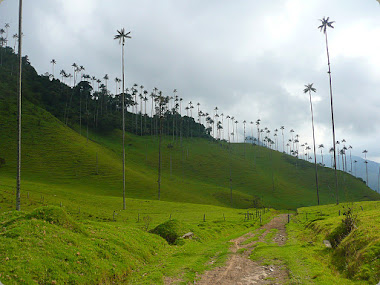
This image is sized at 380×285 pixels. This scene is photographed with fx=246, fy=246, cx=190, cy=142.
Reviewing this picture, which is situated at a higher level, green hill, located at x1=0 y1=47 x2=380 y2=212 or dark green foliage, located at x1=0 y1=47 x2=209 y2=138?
dark green foliage, located at x1=0 y1=47 x2=209 y2=138

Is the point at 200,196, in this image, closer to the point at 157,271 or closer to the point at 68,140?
the point at 68,140

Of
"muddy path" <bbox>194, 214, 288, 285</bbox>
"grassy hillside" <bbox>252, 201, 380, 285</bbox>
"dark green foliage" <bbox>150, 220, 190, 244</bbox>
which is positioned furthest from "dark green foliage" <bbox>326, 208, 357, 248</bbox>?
"dark green foliage" <bbox>150, 220, 190, 244</bbox>

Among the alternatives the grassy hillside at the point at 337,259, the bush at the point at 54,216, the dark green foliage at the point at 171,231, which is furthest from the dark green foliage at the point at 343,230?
the bush at the point at 54,216

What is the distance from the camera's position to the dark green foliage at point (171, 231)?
27.3m

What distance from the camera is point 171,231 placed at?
27.9 meters

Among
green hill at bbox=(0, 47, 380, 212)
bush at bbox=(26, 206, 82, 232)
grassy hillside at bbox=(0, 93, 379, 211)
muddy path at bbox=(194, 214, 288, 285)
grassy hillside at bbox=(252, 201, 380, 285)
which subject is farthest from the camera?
grassy hillside at bbox=(0, 93, 379, 211)

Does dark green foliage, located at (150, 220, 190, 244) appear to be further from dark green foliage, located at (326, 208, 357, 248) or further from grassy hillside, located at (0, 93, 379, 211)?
grassy hillside, located at (0, 93, 379, 211)

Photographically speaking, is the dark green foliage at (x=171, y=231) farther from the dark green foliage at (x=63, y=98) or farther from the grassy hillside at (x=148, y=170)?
the dark green foliage at (x=63, y=98)

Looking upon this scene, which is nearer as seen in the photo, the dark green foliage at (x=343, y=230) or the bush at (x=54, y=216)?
the bush at (x=54, y=216)

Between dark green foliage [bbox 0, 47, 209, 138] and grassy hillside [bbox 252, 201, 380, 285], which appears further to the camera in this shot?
dark green foliage [bbox 0, 47, 209, 138]

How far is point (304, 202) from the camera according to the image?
121m

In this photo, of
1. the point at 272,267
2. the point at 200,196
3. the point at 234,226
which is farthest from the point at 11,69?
the point at 272,267

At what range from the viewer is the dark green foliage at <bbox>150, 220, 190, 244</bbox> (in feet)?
89.5

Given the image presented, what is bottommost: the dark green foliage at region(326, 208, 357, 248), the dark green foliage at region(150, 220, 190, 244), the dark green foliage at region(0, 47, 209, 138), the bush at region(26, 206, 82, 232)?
the dark green foliage at region(150, 220, 190, 244)
